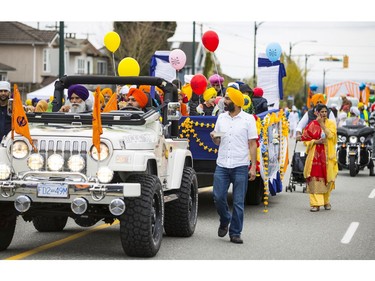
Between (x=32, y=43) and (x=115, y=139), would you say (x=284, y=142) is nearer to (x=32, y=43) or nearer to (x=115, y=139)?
(x=115, y=139)

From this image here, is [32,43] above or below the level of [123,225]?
above

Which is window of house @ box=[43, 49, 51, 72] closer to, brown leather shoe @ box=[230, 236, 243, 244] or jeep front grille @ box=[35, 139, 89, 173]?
brown leather shoe @ box=[230, 236, 243, 244]

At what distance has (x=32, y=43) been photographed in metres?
73.4

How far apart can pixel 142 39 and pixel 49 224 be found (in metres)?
56.8

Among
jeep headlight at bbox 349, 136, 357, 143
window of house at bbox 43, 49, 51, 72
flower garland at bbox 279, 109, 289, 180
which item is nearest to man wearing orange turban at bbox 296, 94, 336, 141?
flower garland at bbox 279, 109, 289, 180

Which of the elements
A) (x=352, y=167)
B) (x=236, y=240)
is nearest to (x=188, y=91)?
(x=236, y=240)

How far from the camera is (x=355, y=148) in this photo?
79.9 feet

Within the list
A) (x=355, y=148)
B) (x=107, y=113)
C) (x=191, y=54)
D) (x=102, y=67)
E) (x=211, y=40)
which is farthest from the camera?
(x=191, y=54)

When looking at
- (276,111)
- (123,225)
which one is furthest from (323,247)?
(276,111)

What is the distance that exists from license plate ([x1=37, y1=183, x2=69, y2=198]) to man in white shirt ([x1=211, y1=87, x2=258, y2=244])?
105 inches

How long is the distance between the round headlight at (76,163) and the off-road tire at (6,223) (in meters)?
0.90

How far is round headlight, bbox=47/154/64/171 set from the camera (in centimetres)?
999

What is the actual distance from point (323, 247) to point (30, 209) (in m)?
3.53

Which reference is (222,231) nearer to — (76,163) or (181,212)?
(181,212)
